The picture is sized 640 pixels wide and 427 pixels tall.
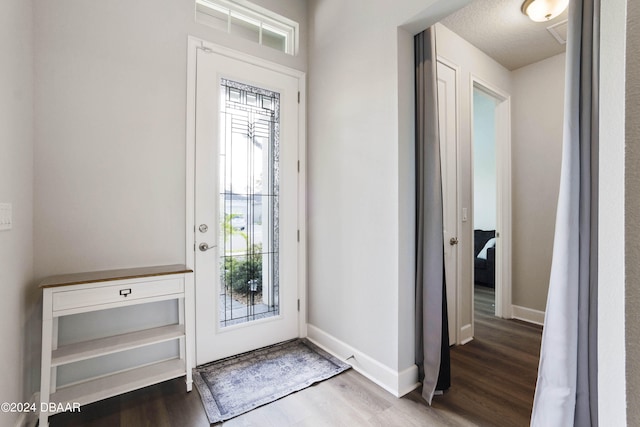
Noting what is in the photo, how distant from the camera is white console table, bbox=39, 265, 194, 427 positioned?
1.56 meters

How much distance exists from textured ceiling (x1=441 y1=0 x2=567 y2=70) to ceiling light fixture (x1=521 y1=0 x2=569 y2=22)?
0.24ft

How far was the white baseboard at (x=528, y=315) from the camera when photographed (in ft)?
10.3

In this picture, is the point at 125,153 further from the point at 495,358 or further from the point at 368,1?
the point at 495,358

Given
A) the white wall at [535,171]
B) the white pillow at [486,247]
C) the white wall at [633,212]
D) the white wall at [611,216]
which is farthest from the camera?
the white pillow at [486,247]

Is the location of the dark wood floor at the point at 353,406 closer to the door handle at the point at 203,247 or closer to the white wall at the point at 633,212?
the door handle at the point at 203,247

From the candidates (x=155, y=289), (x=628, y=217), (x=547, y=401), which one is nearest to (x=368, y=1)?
(x=628, y=217)

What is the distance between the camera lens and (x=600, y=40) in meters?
1.23

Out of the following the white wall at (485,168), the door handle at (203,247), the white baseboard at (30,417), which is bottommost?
the white baseboard at (30,417)

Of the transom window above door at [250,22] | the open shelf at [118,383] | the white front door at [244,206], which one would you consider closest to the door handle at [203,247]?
the white front door at [244,206]

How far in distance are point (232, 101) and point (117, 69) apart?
787 mm

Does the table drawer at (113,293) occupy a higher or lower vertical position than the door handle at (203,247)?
lower

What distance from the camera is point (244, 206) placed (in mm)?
2477

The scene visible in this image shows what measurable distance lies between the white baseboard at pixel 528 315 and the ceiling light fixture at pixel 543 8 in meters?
2.80

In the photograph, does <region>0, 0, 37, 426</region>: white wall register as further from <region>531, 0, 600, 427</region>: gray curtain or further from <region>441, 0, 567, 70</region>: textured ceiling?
<region>441, 0, 567, 70</region>: textured ceiling
